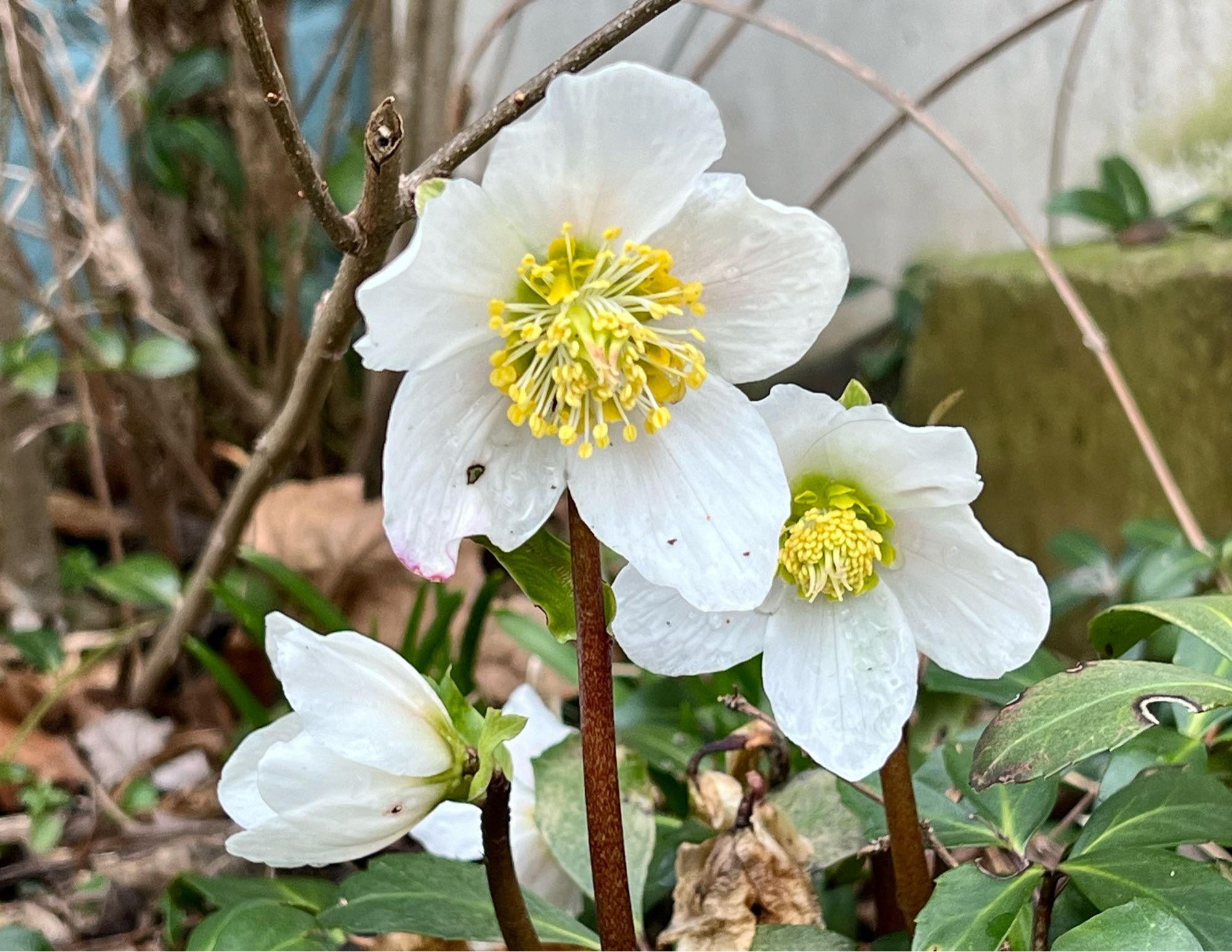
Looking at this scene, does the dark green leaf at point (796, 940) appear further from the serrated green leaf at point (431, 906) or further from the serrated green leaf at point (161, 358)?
the serrated green leaf at point (161, 358)

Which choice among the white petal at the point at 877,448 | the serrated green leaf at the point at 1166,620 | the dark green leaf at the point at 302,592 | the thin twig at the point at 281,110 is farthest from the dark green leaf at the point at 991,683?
the dark green leaf at the point at 302,592

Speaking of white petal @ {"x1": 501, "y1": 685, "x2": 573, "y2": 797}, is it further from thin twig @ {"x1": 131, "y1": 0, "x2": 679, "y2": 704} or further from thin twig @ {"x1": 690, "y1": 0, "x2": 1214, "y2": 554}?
thin twig @ {"x1": 690, "y1": 0, "x2": 1214, "y2": 554}

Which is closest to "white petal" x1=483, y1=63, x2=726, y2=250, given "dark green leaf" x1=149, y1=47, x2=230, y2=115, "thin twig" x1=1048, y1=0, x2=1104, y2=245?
"dark green leaf" x1=149, y1=47, x2=230, y2=115

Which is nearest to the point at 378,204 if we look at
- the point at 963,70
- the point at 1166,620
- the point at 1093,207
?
the point at 1166,620

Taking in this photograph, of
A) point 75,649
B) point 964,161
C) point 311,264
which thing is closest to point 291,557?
point 75,649

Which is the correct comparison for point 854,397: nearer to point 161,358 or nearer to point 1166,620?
point 1166,620

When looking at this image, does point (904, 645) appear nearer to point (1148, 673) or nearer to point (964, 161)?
point (1148, 673)
